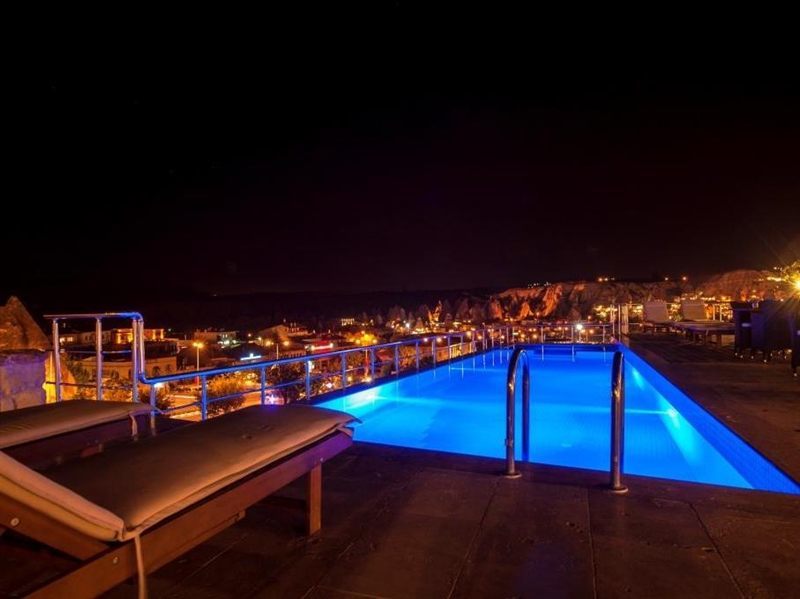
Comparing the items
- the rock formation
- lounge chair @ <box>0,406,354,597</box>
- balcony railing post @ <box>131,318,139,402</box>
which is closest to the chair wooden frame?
lounge chair @ <box>0,406,354,597</box>

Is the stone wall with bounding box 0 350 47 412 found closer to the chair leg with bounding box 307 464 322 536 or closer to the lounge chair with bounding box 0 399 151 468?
the lounge chair with bounding box 0 399 151 468

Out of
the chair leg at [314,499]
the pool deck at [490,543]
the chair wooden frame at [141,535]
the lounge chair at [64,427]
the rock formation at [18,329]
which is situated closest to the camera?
the chair wooden frame at [141,535]

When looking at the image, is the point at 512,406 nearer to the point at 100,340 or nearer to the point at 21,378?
the point at 100,340

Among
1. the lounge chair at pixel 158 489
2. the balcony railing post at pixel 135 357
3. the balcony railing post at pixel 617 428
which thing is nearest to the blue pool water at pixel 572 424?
the balcony railing post at pixel 617 428

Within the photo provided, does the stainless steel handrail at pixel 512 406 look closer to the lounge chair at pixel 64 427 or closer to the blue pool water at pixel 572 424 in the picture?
the blue pool water at pixel 572 424

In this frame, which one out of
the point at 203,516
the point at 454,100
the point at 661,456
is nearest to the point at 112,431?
the point at 203,516

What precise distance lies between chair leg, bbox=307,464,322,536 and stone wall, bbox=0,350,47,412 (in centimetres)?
328

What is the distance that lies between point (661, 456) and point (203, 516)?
470cm

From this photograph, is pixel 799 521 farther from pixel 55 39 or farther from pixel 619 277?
pixel 619 277

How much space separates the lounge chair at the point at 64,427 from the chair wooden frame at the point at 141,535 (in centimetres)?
117

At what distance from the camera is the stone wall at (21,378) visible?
13.0ft

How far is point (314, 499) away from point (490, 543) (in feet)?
2.45

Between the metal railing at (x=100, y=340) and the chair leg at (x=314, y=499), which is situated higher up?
the metal railing at (x=100, y=340)

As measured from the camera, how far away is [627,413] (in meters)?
6.52
